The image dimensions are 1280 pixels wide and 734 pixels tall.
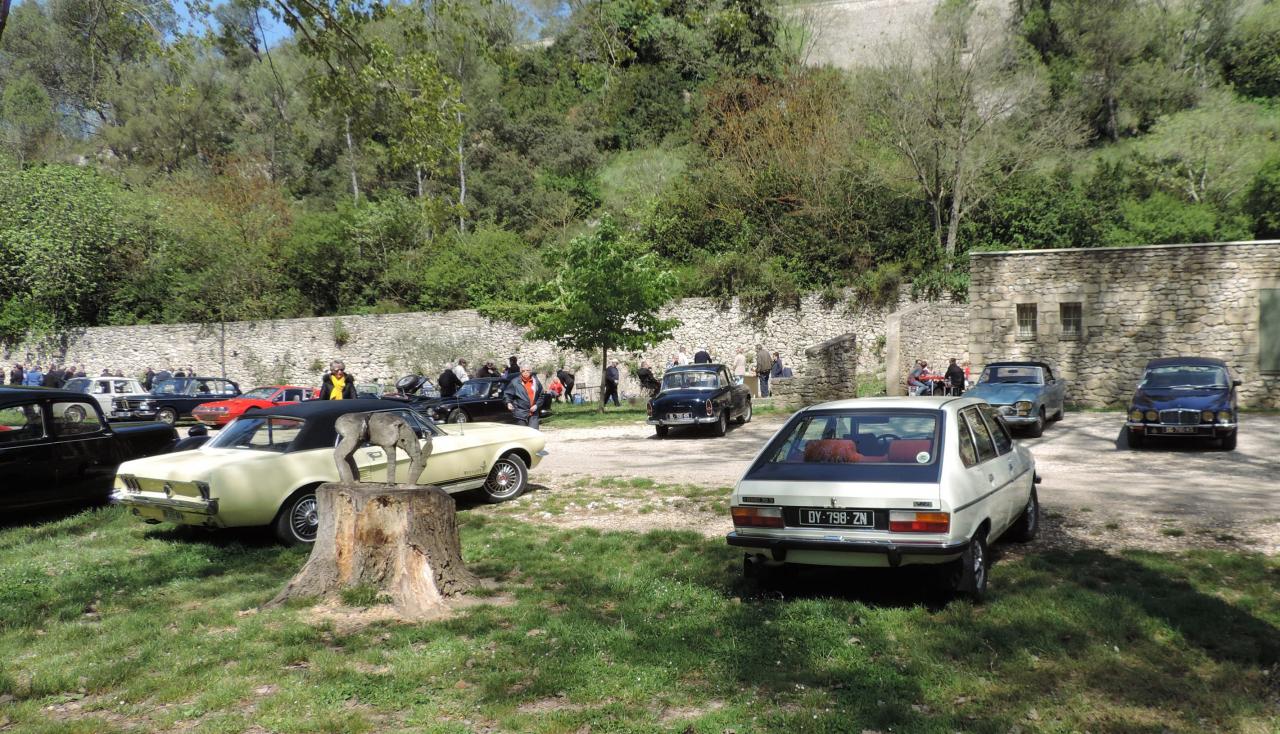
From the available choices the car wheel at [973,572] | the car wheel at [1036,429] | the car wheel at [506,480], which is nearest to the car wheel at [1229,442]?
the car wheel at [1036,429]

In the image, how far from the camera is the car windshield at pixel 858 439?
5.99 meters

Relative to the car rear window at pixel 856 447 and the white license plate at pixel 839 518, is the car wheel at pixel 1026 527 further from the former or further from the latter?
the white license plate at pixel 839 518

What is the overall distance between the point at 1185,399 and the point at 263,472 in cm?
1391

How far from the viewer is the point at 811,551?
558cm

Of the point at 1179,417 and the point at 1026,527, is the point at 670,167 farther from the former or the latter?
the point at 1026,527

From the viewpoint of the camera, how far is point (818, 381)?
22.4 metres

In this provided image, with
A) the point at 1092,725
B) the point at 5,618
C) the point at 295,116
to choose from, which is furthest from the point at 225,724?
the point at 295,116

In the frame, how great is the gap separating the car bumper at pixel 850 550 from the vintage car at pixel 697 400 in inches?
447

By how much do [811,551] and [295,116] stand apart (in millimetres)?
54530

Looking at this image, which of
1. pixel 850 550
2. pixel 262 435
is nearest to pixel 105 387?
pixel 262 435

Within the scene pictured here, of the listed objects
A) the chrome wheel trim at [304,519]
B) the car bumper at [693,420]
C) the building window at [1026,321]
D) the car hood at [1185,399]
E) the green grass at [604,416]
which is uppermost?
the building window at [1026,321]

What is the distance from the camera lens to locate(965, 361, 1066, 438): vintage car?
635 inches

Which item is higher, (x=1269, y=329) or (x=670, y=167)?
(x=670, y=167)

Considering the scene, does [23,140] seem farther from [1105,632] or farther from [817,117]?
[1105,632]
